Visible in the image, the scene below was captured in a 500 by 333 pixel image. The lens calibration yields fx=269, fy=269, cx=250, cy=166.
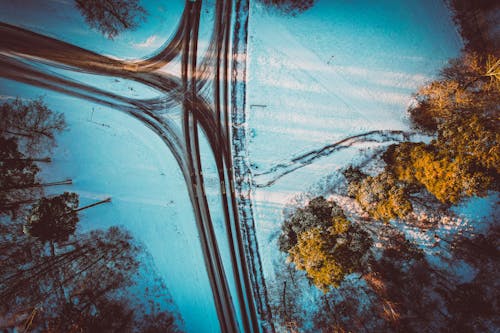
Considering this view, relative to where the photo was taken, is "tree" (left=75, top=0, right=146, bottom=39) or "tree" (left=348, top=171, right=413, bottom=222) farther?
"tree" (left=75, top=0, right=146, bottom=39)

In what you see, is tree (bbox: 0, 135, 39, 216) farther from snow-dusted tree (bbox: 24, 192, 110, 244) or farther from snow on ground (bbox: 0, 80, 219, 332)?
snow-dusted tree (bbox: 24, 192, 110, 244)

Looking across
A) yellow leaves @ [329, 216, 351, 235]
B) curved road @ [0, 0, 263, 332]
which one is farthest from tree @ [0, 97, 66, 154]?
yellow leaves @ [329, 216, 351, 235]

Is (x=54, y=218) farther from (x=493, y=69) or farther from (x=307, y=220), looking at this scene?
(x=493, y=69)

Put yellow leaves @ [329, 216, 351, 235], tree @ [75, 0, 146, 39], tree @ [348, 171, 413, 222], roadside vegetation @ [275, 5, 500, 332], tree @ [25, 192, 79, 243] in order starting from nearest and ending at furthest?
1. tree @ [348, 171, 413, 222]
2. yellow leaves @ [329, 216, 351, 235]
3. tree @ [25, 192, 79, 243]
4. roadside vegetation @ [275, 5, 500, 332]
5. tree @ [75, 0, 146, 39]

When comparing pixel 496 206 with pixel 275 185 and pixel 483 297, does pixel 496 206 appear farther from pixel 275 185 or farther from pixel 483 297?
pixel 275 185

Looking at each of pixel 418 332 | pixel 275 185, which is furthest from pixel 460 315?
pixel 275 185

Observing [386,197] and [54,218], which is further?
[54,218]

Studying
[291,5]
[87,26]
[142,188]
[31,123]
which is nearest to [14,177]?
[31,123]

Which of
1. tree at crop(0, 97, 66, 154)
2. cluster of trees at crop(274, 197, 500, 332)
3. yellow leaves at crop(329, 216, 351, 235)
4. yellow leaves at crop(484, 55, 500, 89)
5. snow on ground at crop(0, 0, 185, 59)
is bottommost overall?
cluster of trees at crop(274, 197, 500, 332)
